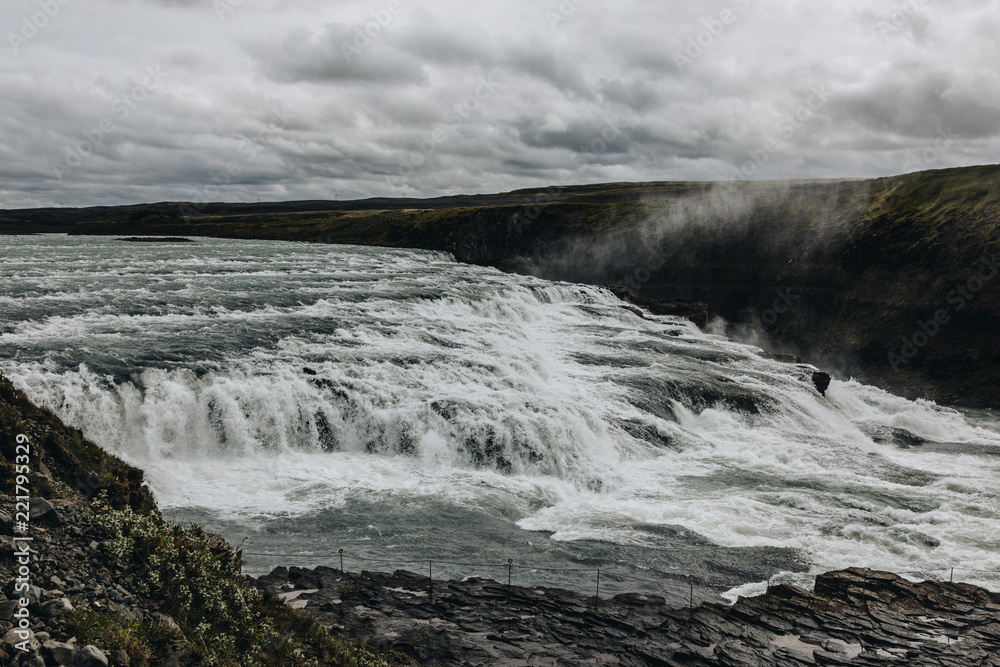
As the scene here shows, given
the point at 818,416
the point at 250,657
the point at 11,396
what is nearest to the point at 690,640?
the point at 250,657

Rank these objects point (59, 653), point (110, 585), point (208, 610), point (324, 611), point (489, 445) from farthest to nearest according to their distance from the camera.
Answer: point (489, 445)
point (324, 611)
point (208, 610)
point (110, 585)
point (59, 653)

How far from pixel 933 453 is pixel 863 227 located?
45117 mm

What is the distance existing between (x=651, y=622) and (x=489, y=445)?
43.6 ft

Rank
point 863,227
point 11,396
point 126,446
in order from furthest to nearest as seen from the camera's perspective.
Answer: point 863,227
point 126,446
point 11,396

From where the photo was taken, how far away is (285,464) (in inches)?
1000

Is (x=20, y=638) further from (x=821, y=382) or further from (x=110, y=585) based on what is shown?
(x=821, y=382)

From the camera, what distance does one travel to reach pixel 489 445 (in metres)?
27.6

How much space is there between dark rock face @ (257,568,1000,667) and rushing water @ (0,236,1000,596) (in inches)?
74.3

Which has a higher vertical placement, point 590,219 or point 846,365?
point 590,219

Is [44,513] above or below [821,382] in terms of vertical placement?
above

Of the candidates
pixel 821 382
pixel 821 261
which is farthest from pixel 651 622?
pixel 821 261

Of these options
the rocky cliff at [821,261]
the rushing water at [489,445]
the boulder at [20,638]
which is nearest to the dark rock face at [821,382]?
the rushing water at [489,445]

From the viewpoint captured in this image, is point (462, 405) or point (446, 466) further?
point (462, 405)

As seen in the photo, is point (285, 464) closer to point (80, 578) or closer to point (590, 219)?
point (80, 578)
